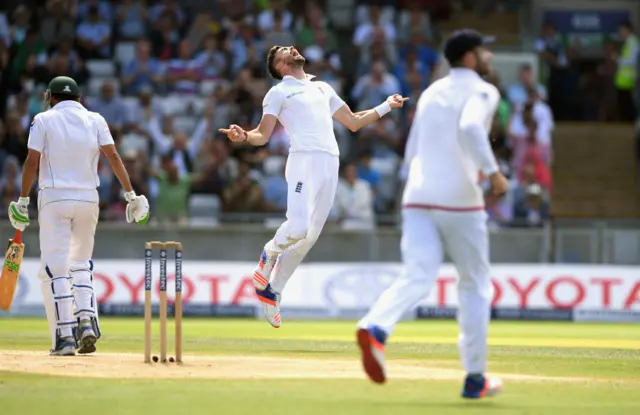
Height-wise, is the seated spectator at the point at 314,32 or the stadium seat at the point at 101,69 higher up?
the seated spectator at the point at 314,32

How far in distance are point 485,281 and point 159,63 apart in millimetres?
16882

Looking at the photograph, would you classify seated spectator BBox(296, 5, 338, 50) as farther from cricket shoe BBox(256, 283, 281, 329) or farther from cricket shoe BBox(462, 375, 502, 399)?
cricket shoe BBox(462, 375, 502, 399)

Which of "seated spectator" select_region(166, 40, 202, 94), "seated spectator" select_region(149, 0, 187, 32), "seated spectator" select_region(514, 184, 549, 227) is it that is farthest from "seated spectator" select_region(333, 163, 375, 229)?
"seated spectator" select_region(149, 0, 187, 32)

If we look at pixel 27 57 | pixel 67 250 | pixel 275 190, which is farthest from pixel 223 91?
pixel 67 250

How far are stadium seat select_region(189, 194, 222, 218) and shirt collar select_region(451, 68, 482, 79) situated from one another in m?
12.5

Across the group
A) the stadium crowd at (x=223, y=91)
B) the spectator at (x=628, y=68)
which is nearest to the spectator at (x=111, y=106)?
the stadium crowd at (x=223, y=91)

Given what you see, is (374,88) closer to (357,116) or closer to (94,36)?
(94,36)

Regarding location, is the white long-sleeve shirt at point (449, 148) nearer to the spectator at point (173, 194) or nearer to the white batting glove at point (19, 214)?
the white batting glove at point (19, 214)

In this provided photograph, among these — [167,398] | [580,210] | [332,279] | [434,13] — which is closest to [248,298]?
[332,279]

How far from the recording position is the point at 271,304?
40.5 ft

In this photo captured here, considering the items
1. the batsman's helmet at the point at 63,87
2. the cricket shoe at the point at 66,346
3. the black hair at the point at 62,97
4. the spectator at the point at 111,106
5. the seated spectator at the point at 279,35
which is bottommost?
the cricket shoe at the point at 66,346

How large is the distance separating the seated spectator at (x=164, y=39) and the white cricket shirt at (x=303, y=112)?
A: 1289cm

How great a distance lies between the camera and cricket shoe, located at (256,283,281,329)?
12305mm

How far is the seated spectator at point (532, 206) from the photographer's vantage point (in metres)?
21.0
